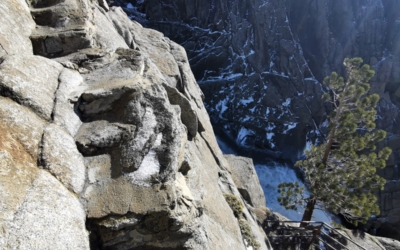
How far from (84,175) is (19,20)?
5.22 meters

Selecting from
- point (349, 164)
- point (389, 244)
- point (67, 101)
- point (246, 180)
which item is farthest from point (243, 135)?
point (67, 101)

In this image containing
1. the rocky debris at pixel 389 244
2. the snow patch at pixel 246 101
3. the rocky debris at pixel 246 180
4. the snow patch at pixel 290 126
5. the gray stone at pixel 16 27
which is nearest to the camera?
the gray stone at pixel 16 27

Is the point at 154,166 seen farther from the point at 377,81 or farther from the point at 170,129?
the point at 377,81

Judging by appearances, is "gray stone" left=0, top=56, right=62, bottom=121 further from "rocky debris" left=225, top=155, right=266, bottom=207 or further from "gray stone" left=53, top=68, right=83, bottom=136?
"rocky debris" left=225, top=155, right=266, bottom=207

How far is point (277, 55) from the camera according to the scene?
192 ft

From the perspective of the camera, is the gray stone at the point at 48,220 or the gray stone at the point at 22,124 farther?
the gray stone at the point at 22,124

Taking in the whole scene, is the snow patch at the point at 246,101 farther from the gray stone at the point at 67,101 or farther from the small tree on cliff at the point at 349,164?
the gray stone at the point at 67,101

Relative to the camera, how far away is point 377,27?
194ft

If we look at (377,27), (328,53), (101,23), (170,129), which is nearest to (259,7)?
(328,53)

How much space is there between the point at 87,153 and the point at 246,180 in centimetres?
1191

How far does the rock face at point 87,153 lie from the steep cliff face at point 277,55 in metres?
43.8

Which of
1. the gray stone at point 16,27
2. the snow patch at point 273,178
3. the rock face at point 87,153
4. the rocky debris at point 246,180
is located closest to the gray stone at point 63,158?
the rock face at point 87,153

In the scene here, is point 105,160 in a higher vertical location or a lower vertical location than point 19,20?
lower

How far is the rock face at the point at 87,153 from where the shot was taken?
14.1ft
